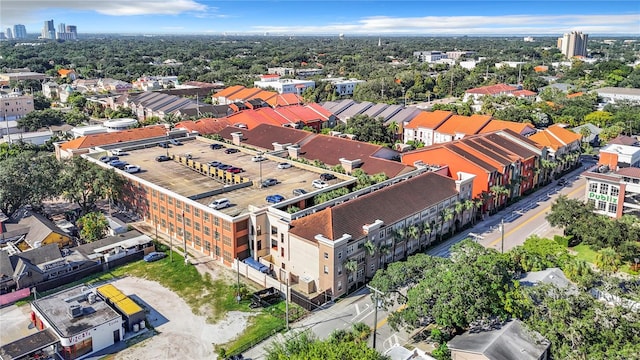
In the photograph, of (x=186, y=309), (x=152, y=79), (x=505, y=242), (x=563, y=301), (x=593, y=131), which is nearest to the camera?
(x=563, y=301)

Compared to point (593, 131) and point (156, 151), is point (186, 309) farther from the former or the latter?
point (593, 131)

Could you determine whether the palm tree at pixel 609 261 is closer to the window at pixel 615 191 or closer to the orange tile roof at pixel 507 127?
the window at pixel 615 191

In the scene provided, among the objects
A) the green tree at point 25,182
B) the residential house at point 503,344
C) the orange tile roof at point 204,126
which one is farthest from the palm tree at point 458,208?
the orange tile roof at point 204,126

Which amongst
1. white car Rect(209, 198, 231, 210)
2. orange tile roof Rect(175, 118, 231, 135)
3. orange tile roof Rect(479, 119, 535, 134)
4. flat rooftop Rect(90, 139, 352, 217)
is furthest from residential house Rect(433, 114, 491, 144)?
white car Rect(209, 198, 231, 210)

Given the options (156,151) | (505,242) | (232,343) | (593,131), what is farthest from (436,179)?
(593,131)

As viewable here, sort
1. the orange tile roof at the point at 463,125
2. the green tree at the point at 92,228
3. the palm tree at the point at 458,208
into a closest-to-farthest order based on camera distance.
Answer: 1. the green tree at the point at 92,228
2. the palm tree at the point at 458,208
3. the orange tile roof at the point at 463,125

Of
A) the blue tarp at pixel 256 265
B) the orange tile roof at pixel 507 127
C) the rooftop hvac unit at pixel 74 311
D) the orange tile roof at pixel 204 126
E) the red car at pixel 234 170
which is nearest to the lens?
the rooftop hvac unit at pixel 74 311
